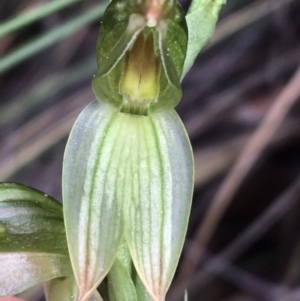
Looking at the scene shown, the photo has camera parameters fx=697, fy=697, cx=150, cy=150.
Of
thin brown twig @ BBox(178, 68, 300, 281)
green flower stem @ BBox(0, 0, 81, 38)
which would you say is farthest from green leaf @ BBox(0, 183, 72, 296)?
thin brown twig @ BBox(178, 68, 300, 281)

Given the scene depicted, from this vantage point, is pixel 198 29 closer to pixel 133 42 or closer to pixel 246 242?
pixel 133 42

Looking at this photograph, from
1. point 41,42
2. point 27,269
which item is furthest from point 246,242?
point 27,269

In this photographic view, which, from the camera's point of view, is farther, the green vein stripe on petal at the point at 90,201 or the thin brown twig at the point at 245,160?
the thin brown twig at the point at 245,160

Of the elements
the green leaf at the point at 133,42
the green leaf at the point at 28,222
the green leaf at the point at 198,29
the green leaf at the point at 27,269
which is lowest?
the green leaf at the point at 27,269

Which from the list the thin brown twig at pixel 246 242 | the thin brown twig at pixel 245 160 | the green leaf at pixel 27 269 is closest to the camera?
the green leaf at pixel 27 269

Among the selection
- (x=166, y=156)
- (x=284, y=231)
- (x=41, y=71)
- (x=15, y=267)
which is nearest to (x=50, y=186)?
(x=41, y=71)

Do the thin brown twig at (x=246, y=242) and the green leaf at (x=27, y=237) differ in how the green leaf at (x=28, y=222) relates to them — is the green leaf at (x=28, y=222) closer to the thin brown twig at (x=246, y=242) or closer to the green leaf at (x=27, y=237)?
the green leaf at (x=27, y=237)

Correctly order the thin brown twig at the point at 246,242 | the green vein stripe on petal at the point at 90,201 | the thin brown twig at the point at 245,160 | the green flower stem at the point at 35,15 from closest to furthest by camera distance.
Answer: the green vein stripe on petal at the point at 90,201 → the green flower stem at the point at 35,15 → the thin brown twig at the point at 245,160 → the thin brown twig at the point at 246,242

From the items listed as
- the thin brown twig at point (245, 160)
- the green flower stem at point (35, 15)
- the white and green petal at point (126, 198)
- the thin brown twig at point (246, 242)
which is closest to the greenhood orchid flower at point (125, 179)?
the white and green petal at point (126, 198)
